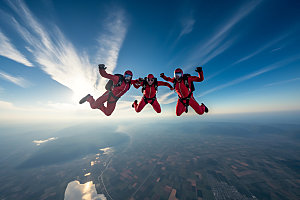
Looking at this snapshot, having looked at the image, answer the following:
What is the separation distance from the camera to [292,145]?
129750mm

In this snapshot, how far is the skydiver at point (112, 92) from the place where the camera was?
17.0 ft

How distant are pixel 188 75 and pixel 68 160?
146833 mm

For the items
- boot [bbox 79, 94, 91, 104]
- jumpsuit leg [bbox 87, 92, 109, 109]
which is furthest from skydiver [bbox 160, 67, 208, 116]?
boot [bbox 79, 94, 91, 104]

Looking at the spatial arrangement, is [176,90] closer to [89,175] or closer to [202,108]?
[202,108]

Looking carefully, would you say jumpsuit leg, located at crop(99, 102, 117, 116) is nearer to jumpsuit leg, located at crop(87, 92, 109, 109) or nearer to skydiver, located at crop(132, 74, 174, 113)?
jumpsuit leg, located at crop(87, 92, 109, 109)

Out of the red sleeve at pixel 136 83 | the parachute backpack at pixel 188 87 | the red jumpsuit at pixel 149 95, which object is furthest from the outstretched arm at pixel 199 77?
the red sleeve at pixel 136 83

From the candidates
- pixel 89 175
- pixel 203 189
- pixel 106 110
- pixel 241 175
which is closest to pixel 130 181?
pixel 89 175

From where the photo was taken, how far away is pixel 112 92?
18.0 ft

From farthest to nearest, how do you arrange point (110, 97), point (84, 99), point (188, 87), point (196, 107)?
1. point (196, 107)
2. point (110, 97)
3. point (188, 87)
4. point (84, 99)

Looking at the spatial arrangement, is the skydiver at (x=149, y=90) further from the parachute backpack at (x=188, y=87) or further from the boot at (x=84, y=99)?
the boot at (x=84, y=99)

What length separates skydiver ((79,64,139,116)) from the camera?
5172 millimetres

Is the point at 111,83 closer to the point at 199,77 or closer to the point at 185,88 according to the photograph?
the point at 185,88

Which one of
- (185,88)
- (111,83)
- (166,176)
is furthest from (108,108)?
(166,176)

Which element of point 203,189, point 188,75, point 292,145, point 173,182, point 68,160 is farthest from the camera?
point 292,145
